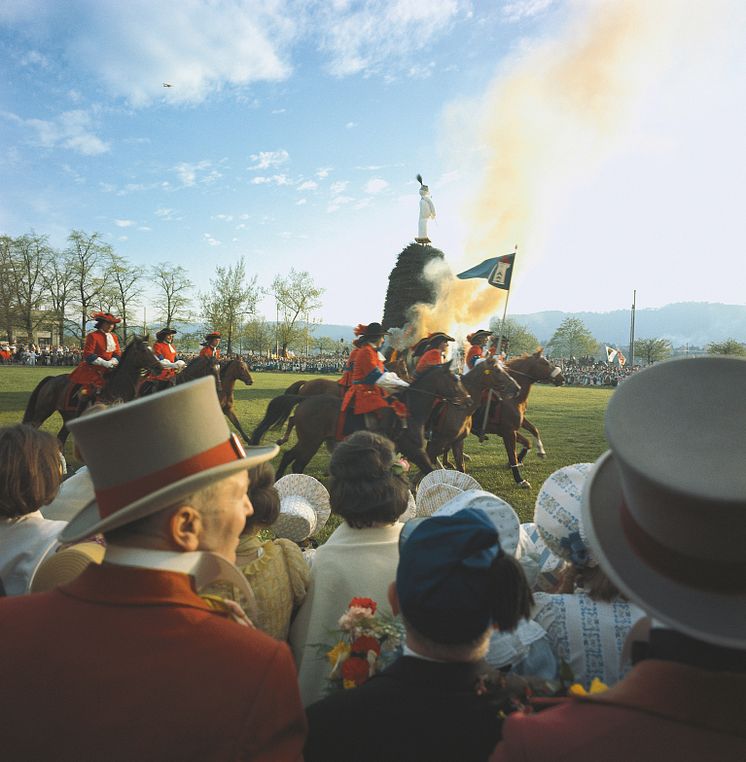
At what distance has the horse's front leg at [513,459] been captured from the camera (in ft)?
29.7

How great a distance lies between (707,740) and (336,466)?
78.7 inches

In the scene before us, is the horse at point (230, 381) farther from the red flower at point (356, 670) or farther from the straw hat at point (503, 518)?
the red flower at point (356, 670)

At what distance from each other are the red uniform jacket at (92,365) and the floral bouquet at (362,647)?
10231 mm

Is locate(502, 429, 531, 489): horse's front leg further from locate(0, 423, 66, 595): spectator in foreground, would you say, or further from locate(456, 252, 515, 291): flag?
locate(0, 423, 66, 595): spectator in foreground

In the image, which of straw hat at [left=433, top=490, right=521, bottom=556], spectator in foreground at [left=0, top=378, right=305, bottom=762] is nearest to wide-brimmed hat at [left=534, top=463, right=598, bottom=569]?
straw hat at [left=433, top=490, right=521, bottom=556]

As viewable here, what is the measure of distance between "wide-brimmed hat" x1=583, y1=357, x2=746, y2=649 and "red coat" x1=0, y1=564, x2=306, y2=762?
2.46 feet

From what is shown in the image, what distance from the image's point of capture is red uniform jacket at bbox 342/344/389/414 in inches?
320

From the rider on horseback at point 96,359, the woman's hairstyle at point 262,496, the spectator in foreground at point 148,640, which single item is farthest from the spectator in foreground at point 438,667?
the rider on horseback at point 96,359

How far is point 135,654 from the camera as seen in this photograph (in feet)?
3.39

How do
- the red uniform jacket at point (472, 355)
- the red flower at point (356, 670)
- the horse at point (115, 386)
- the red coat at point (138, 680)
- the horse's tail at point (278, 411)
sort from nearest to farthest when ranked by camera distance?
the red coat at point (138, 680) → the red flower at point (356, 670) → the horse's tail at point (278, 411) → the horse at point (115, 386) → the red uniform jacket at point (472, 355)

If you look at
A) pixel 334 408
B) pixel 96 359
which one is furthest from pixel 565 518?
pixel 96 359

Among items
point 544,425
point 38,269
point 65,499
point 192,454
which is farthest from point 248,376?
point 38,269

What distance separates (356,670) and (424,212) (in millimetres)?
34877

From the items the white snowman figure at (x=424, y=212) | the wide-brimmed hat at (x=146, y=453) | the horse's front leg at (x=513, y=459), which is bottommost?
the horse's front leg at (x=513, y=459)
